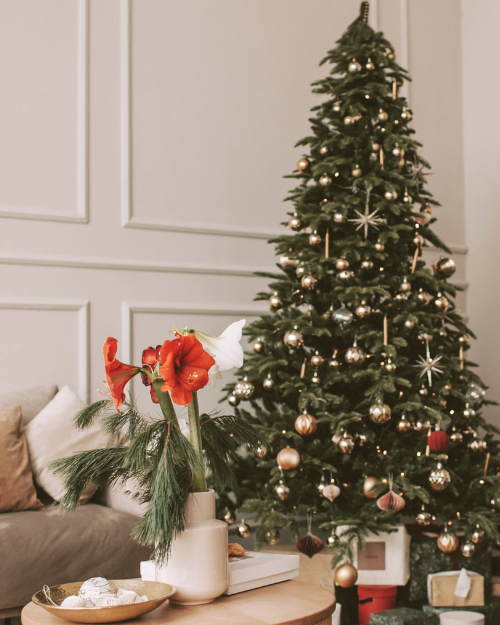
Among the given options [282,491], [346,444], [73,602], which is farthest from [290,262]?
[73,602]

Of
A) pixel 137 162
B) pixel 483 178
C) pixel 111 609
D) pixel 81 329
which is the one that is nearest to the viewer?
pixel 111 609

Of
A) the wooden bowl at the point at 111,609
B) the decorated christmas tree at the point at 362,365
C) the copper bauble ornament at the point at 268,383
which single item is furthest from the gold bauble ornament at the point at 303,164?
the wooden bowl at the point at 111,609

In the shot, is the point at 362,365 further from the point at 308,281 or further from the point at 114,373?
the point at 114,373

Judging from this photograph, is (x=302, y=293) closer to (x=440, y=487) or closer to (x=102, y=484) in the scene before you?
(x=440, y=487)

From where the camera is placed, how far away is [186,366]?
1.12m

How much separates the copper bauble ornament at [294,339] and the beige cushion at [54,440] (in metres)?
0.75

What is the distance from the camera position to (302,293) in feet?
8.38

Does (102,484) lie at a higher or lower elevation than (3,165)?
lower

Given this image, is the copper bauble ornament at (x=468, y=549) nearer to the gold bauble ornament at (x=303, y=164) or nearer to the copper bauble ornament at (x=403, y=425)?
the copper bauble ornament at (x=403, y=425)

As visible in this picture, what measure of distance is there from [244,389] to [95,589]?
1351mm

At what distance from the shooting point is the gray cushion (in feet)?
5.82

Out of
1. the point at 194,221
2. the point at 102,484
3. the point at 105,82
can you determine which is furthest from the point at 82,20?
the point at 102,484

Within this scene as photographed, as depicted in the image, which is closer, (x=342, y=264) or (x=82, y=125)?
(x=342, y=264)

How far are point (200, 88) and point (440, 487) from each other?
7.04ft
